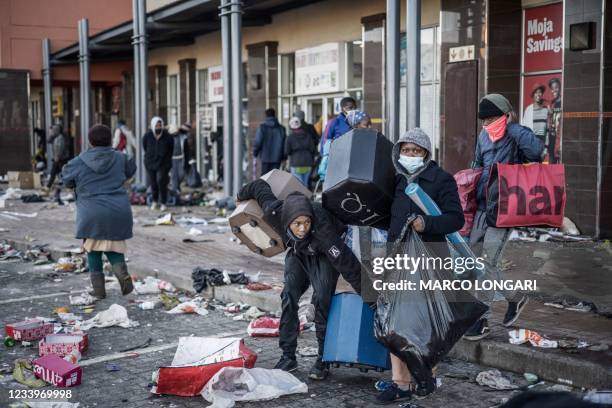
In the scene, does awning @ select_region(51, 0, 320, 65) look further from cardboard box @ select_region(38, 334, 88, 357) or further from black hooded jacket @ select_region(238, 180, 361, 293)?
black hooded jacket @ select_region(238, 180, 361, 293)

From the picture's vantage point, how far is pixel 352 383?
5426mm

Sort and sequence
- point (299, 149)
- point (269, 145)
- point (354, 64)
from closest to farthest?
1. point (299, 149)
2. point (269, 145)
3. point (354, 64)

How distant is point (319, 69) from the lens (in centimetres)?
1781

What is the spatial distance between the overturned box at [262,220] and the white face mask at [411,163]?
90 centimetres

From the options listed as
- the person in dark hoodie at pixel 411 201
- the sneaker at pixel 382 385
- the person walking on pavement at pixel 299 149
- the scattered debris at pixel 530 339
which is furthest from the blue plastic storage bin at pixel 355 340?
the person walking on pavement at pixel 299 149

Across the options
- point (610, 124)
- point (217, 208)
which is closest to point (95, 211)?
point (610, 124)

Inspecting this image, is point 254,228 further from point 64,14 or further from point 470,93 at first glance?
point 64,14

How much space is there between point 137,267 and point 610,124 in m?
6.42

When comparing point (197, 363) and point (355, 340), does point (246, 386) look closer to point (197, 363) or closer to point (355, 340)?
point (197, 363)

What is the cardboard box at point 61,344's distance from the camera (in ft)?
19.7

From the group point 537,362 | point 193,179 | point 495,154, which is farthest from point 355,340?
point 193,179

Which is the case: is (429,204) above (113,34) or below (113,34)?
below

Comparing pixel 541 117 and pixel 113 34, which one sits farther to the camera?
pixel 113 34

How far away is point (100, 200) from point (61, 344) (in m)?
2.16
